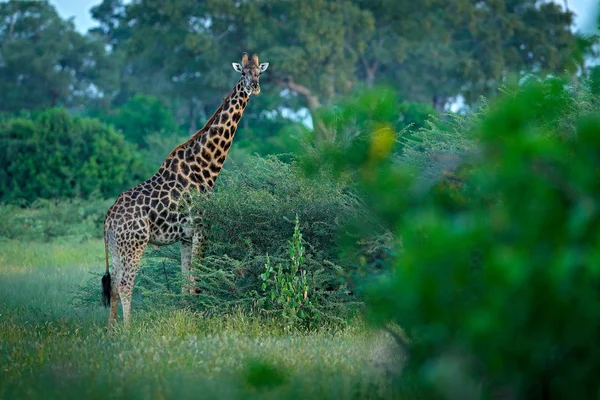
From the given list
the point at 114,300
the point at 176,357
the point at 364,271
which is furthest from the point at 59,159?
the point at 364,271

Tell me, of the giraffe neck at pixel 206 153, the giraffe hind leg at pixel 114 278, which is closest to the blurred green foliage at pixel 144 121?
the giraffe neck at pixel 206 153

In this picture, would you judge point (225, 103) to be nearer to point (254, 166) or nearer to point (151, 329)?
point (254, 166)

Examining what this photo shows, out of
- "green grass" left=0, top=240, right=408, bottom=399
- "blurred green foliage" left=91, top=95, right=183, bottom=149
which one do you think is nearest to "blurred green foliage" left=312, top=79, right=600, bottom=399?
"green grass" left=0, top=240, right=408, bottom=399

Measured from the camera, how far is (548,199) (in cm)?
397

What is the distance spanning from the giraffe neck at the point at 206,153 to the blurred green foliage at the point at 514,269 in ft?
20.1

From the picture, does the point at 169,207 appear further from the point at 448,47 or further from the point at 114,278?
the point at 448,47

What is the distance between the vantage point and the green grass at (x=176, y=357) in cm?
619

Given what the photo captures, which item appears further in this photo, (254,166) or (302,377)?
(254,166)

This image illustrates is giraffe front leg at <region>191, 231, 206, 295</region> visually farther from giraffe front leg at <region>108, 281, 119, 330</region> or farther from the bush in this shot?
giraffe front leg at <region>108, 281, 119, 330</region>

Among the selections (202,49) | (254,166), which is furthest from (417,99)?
(254,166)

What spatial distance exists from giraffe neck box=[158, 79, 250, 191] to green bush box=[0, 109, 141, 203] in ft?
60.3

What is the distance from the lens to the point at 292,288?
954 centimetres

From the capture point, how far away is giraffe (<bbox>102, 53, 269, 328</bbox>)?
33.4 ft

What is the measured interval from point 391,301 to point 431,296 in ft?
2.58
